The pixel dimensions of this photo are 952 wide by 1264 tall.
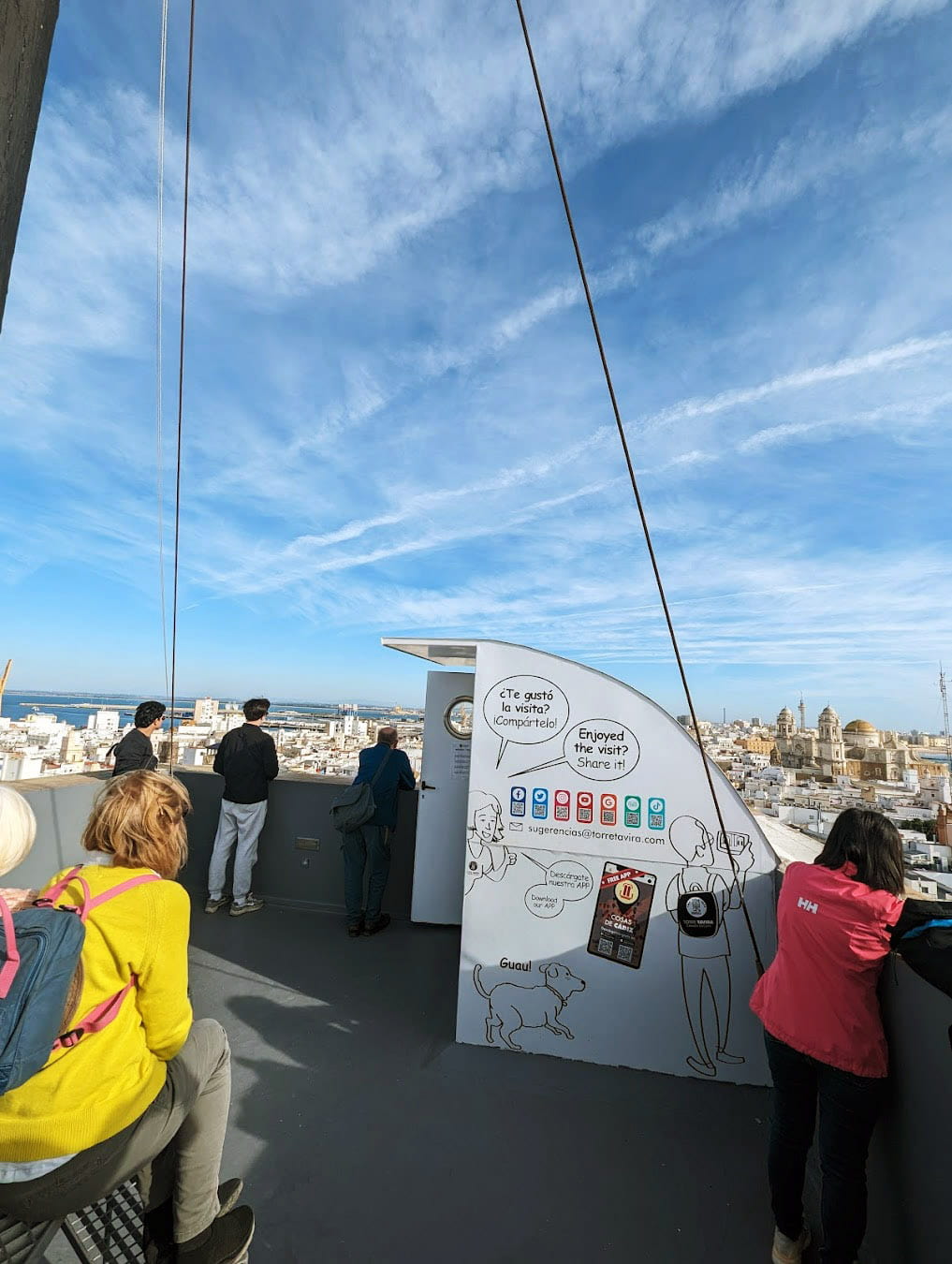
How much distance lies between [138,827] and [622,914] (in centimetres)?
229

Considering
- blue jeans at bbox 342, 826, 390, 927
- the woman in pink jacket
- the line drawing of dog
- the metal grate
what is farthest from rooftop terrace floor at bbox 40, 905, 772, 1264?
blue jeans at bbox 342, 826, 390, 927

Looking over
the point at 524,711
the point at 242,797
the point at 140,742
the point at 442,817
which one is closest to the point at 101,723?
the point at 140,742

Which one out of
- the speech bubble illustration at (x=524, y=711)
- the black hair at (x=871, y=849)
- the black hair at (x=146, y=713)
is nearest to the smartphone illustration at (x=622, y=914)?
the speech bubble illustration at (x=524, y=711)

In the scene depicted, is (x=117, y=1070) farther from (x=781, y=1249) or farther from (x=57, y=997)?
(x=781, y=1249)

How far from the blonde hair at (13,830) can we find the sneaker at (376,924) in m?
3.65

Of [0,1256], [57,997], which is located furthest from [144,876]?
[0,1256]

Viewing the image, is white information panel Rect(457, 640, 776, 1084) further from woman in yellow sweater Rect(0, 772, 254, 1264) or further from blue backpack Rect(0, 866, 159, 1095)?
blue backpack Rect(0, 866, 159, 1095)

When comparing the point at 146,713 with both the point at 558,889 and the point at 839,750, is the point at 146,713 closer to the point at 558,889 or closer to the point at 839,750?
the point at 558,889

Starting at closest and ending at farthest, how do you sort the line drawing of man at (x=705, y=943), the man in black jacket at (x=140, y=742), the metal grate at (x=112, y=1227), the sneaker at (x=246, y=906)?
the metal grate at (x=112, y=1227), the line drawing of man at (x=705, y=943), the man in black jacket at (x=140, y=742), the sneaker at (x=246, y=906)

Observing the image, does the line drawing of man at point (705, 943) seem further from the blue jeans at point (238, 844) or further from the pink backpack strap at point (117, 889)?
the blue jeans at point (238, 844)

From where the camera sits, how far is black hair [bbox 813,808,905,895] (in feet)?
5.99

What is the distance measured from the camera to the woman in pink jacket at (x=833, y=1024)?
178cm

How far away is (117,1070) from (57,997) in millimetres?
345

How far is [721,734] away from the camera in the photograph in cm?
374
